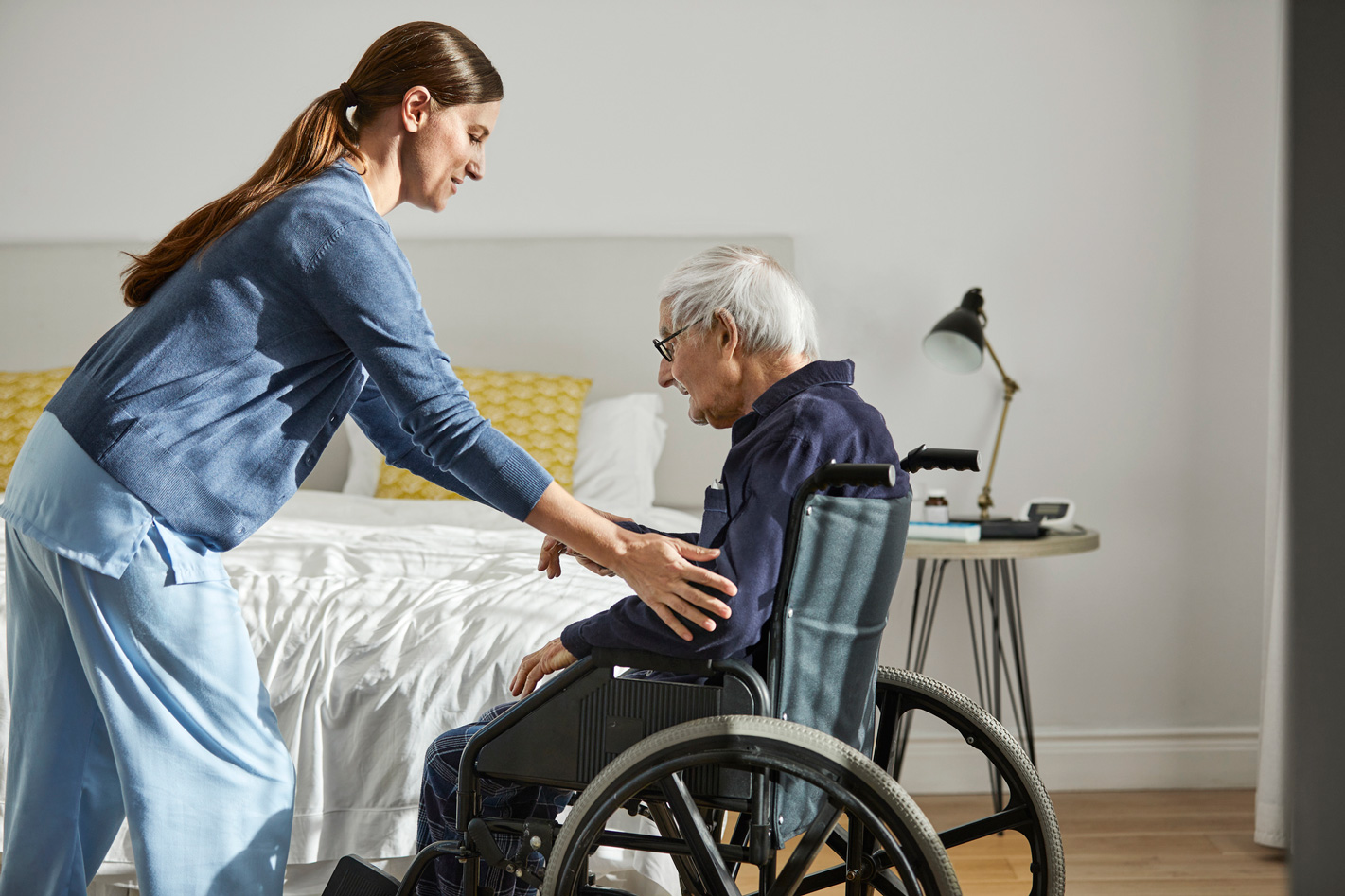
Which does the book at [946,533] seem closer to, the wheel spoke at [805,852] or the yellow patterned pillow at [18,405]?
the wheel spoke at [805,852]

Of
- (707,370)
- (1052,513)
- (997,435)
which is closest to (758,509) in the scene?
(707,370)

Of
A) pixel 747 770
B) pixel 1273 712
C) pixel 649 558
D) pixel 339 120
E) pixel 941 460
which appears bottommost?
pixel 1273 712

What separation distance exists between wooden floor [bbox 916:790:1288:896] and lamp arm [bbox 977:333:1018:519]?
83cm

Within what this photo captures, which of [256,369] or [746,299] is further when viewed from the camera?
[746,299]

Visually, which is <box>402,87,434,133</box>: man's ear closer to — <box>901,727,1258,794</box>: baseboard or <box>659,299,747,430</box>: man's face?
<box>659,299,747,430</box>: man's face

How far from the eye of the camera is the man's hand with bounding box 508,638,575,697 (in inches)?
50.8

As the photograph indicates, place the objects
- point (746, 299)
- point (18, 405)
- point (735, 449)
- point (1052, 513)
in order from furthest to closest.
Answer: point (18, 405), point (1052, 513), point (746, 299), point (735, 449)

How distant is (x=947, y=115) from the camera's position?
10.6ft

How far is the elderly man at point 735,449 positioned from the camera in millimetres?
1162

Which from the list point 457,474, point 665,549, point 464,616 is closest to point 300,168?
point 457,474

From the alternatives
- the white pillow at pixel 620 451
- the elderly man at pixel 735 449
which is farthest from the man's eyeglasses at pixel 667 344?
the white pillow at pixel 620 451

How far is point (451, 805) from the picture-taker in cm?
134

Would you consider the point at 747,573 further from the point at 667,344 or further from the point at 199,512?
the point at 199,512

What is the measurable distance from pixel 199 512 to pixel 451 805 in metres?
0.50
